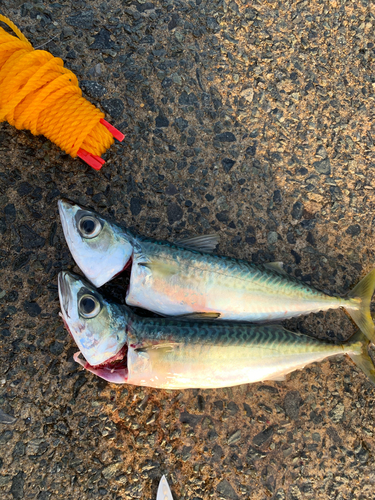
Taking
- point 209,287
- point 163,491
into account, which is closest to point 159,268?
point 209,287

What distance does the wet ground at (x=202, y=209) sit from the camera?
2.44 meters

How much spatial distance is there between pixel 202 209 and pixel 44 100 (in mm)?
1304

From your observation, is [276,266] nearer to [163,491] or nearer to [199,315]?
[199,315]

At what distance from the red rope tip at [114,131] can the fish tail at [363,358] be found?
86.5 inches

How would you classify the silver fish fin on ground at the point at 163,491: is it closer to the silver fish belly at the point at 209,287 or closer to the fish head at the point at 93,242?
the silver fish belly at the point at 209,287

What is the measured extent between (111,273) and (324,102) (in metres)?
2.36

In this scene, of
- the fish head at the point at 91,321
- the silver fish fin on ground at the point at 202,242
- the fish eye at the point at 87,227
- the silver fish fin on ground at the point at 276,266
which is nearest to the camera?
the fish head at the point at 91,321

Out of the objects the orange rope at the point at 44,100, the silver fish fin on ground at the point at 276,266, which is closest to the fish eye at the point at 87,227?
the orange rope at the point at 44,100

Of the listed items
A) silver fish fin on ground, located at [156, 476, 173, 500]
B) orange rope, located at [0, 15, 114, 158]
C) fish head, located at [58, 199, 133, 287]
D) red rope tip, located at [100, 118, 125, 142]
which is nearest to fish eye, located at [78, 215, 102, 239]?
fish head, located at [58, 199, 133, 287]

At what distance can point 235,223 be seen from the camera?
9.38 feet

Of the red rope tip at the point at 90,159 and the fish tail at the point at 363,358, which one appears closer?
the red rope tip at the point at 90,159

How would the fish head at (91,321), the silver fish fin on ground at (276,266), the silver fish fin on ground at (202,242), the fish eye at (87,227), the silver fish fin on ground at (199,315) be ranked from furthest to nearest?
the silver fish fin on ground at (276,266)
the silver fish fin on ground at (202,242)
the silver fish fin on ground at (199,315)
the fish eye at (87,227)
the fish head at (91,321)

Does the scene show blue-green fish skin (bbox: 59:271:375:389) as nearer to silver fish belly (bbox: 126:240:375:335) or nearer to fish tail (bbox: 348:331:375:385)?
silver fish belly (bbox: 126:240:375:335)

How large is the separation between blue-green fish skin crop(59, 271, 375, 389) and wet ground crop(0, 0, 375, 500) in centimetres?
34
